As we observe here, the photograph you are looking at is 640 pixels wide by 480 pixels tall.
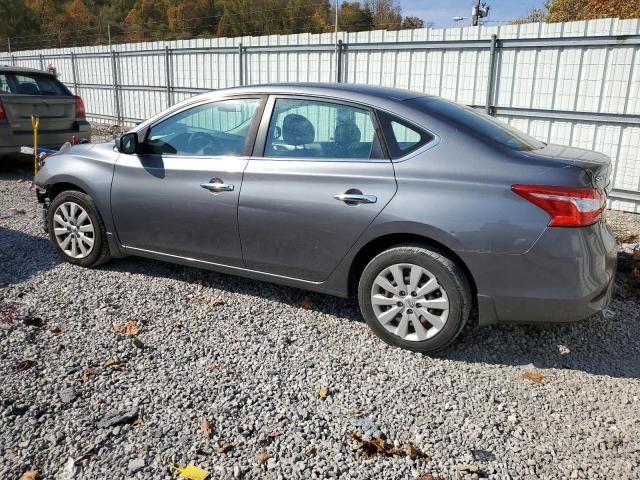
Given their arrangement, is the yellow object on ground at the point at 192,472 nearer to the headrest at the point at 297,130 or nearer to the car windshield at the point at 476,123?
the headrest at the point at 297,130

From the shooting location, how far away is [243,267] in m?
4.05

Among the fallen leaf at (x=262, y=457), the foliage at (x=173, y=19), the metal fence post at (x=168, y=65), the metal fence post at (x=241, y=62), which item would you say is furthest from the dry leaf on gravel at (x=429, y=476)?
the foliage at (x=173, y=19)

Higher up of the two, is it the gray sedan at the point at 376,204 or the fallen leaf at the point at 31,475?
the gray sedan at the point at 376,204

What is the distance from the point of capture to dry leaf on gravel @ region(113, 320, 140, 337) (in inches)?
148

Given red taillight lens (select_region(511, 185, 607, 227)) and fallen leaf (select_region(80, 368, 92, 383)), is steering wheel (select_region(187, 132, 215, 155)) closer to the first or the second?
fallen leaf (select_region(80, 368, 92, 383))

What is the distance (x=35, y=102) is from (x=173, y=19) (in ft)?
132

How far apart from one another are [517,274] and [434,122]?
106 cm

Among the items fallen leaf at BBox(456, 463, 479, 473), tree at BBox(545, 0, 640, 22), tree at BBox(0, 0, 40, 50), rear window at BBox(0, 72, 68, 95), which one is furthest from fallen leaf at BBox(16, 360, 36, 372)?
tree at BBox(0, 0, 40, 50)

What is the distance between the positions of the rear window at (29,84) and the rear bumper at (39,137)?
596mm

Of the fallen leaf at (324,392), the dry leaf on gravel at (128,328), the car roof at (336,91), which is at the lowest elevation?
the dry leaf on gravel at (128,328)

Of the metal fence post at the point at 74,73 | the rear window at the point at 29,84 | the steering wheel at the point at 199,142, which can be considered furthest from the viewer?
the metal fence post at the point at 74,73

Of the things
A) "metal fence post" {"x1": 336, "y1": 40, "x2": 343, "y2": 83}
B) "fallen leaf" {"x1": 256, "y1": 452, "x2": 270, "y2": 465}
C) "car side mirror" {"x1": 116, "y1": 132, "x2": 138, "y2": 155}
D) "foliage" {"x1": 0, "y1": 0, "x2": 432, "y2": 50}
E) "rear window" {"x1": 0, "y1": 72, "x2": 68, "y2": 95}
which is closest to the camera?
"fallen leaf" {"x1": 256, "y1": 452, "x2": 270, "y2": 465}

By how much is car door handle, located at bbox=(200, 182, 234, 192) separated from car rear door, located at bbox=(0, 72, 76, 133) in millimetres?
5778

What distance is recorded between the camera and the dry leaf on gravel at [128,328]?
377cm
